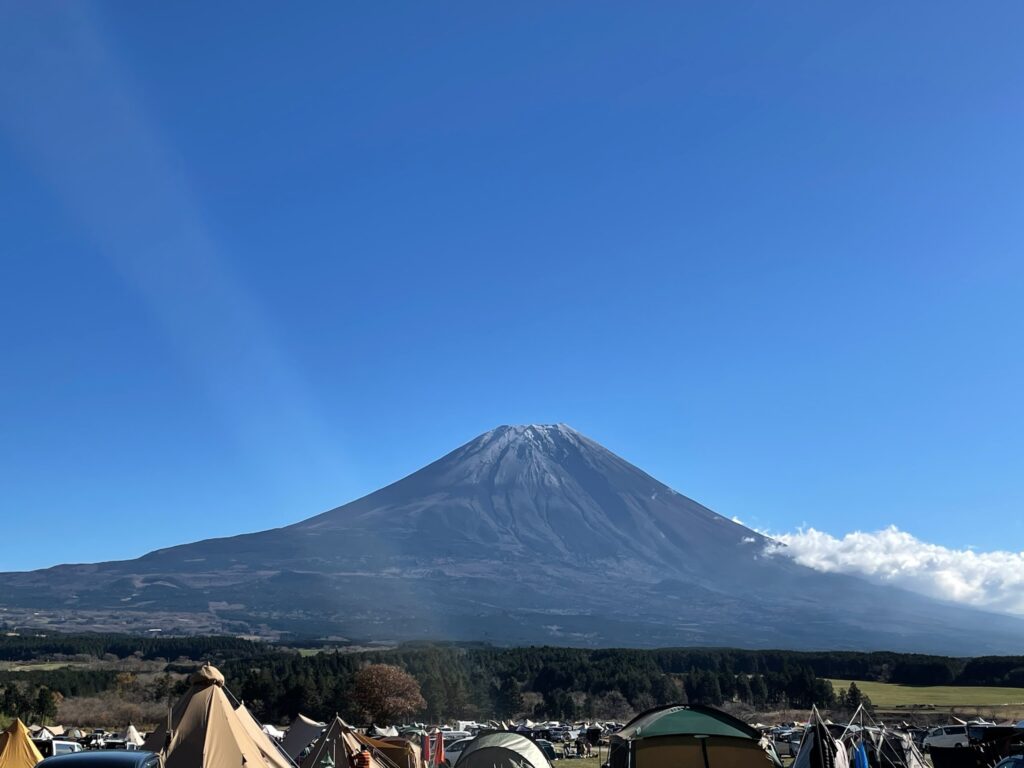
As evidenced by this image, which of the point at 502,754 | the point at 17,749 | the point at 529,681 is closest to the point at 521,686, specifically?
the point at 529,681

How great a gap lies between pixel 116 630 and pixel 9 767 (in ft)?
478

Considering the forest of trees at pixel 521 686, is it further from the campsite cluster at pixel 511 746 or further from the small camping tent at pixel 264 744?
the small camping tent at pixel 264 744

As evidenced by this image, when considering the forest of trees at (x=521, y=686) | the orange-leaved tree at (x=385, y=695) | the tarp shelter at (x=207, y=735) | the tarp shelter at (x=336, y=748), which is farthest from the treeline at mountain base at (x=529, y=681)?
the tarp shelter at (x=207, y=735)

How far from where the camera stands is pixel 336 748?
17.0 metres

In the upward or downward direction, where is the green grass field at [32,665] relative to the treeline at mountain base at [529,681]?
upward

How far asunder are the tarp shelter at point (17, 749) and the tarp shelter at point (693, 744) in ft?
31.0

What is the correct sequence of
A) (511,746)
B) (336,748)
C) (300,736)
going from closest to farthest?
(511,746), (336,748), (300,736)

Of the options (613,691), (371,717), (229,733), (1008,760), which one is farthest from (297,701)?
(1008,760)

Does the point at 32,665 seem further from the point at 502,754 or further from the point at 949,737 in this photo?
the point at 502,754

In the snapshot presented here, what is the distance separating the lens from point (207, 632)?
490ft

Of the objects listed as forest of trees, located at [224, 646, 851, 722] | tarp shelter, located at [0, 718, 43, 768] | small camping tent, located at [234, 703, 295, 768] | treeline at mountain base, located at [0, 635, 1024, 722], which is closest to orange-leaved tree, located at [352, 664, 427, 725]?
treeline at mountain base, located at [0, 635, 1024, 722]

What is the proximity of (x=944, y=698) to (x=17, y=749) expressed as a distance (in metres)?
53.3

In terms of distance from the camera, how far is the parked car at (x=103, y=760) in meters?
9.95

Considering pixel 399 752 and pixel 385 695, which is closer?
pixel 399 752
